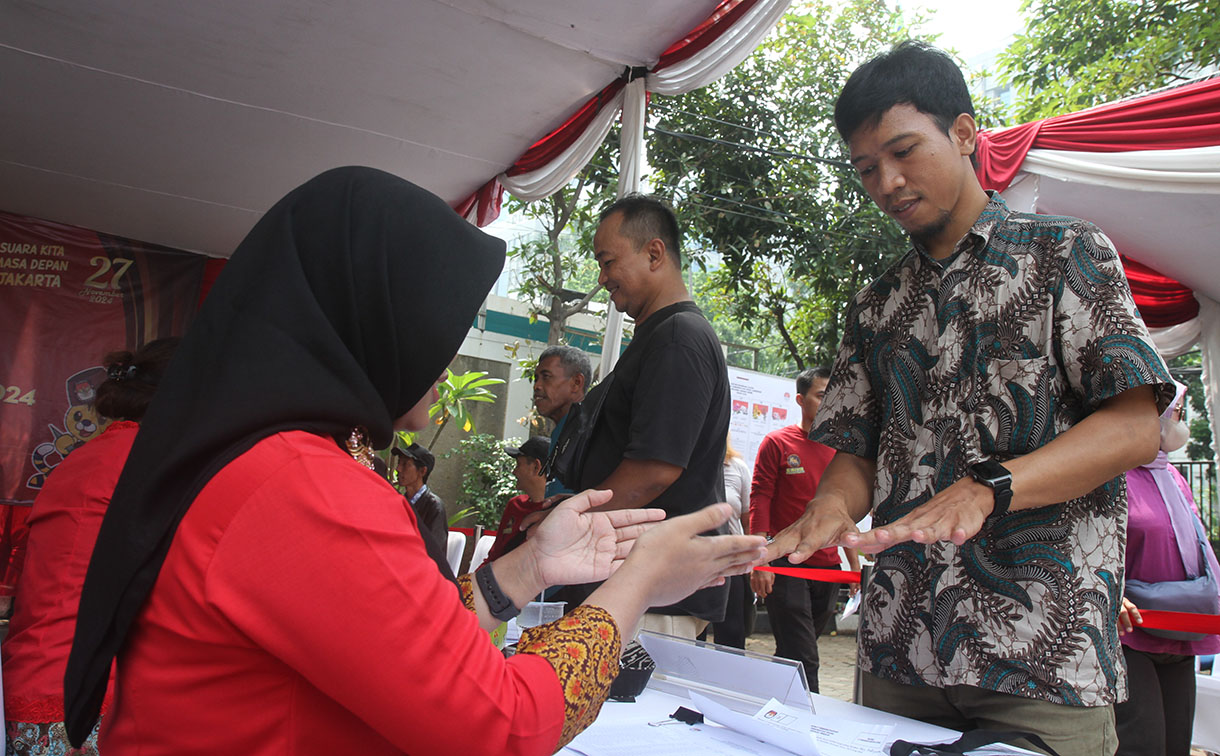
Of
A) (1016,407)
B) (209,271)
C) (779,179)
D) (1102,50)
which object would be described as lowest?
(1016,407)

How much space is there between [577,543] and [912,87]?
1.16 metres

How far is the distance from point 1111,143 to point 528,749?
15.2 ft

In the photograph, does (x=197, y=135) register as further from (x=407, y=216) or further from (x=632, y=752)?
(x=632, y=752)

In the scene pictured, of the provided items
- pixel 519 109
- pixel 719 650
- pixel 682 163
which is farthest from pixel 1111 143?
pixel 682 163

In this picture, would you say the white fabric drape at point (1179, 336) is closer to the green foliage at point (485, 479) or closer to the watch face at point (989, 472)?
the watch face at point (989, 472)

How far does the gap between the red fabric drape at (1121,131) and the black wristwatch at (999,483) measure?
3.49 meters

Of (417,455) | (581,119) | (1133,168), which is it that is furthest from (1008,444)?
(417,455)

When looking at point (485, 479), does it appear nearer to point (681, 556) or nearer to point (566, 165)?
point (566, 165)

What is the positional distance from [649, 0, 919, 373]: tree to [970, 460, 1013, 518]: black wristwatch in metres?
8.29

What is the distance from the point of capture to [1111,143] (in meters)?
4.27

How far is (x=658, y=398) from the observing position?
93.2 inches

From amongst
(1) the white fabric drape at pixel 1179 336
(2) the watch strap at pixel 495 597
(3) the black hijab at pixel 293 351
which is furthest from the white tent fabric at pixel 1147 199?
(3) the black hijab at pixel 293 351

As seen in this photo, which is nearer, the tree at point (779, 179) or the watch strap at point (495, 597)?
the watch strap at point (495, 597)

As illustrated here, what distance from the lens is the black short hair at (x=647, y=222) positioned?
9.23 ft
